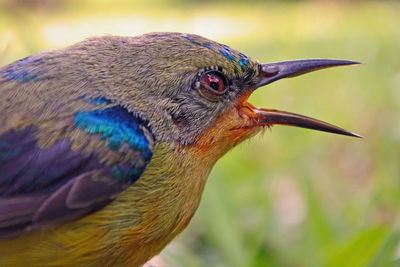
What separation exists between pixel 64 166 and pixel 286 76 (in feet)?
3.76

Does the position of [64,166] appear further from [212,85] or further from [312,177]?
[312,177]

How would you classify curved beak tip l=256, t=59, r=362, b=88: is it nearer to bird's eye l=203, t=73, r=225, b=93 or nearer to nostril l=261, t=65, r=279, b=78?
nostril l=261, t=65, r=279, b=78

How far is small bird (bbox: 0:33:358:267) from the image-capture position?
7.89ft

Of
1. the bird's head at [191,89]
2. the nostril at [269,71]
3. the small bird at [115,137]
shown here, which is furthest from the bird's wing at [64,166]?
the nostril at [269,71]

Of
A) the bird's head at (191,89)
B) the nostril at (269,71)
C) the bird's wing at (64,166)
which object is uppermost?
the nostril at (269,71)

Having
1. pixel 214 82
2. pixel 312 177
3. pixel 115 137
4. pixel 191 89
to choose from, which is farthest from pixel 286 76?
pixel 312 177

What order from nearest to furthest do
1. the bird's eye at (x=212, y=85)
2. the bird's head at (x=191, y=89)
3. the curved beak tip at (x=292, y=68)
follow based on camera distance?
the bird's head at (x=191, y=89), the bird's eye at (x=212, y=85), the curved beak tip at (x=292, y=68)

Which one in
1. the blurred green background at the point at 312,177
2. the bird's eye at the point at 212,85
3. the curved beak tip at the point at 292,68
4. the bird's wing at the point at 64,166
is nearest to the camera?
the bird's wing at the point at 64,166

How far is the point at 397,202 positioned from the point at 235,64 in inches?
71.3

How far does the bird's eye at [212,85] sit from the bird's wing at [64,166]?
394 mm

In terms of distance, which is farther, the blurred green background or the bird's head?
the blurred green background

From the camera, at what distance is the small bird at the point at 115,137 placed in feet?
7.89

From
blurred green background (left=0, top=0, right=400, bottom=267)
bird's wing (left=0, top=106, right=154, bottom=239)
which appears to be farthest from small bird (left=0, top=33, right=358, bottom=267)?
blurred green background (left=0, top=0, right=400, bottom=267)

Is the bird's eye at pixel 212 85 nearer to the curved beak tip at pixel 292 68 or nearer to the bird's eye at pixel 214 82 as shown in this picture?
the bird's eye at pixel 214 82
